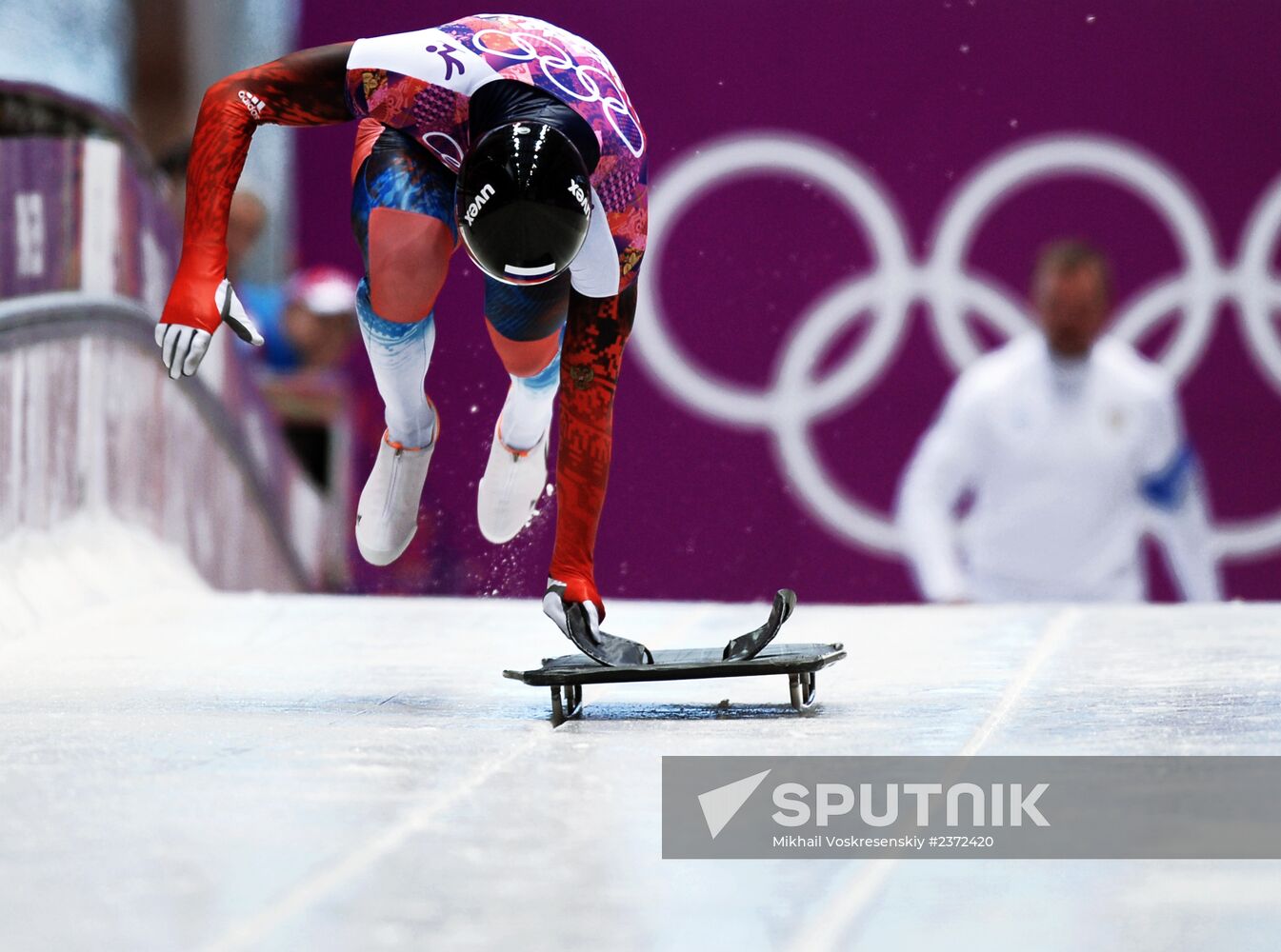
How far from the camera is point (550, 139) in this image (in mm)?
3689

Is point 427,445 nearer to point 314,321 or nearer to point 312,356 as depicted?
point 314,321

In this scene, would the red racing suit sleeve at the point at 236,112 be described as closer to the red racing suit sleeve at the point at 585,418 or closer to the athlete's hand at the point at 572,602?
the red racing suit sleeve at the point at 585,418

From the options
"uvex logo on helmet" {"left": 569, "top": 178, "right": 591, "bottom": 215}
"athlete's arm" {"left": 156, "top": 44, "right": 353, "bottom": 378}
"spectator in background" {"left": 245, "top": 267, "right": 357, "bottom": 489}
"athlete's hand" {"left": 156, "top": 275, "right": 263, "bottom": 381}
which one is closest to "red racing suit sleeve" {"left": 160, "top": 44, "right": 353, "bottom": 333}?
"athlete's arm" {"left": 156, "top": 44, "right": 353, "bottom": 378}

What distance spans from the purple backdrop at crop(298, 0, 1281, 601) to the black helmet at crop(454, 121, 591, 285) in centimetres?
576

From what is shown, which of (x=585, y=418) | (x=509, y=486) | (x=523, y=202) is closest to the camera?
(x=523, y=202)

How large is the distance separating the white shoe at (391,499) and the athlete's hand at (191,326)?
2.82 feet

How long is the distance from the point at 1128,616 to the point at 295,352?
5419mm

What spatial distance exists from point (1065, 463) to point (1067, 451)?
5cm

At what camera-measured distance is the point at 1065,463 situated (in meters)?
8.00

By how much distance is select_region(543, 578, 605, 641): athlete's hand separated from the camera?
4.11 m

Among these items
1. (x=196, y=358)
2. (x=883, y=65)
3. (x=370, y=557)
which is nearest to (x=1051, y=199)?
(x=883, y=65)
